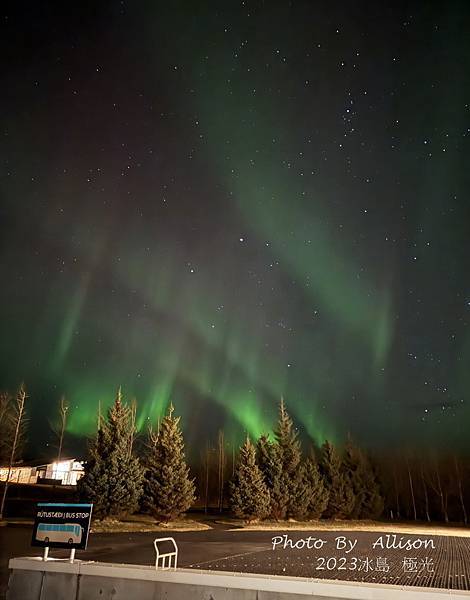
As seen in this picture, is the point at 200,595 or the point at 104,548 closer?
the point at 200,595

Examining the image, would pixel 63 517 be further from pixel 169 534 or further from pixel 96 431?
pixel 96 431

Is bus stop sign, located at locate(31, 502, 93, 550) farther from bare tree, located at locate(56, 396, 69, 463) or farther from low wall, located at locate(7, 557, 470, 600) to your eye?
bare tree, located at locate(56, 396, 69, 463)

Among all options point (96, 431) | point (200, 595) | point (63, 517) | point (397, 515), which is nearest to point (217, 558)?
point (63, 517)

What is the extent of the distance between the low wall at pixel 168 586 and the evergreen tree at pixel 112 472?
2372 cm

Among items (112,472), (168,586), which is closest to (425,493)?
(112,472)

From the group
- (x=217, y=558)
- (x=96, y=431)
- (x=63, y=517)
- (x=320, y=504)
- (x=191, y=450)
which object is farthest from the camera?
(x=191, y=450)

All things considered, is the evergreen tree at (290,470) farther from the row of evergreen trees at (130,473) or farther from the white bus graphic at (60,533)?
the white bus graphic at (60,533)

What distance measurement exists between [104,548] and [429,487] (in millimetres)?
53672

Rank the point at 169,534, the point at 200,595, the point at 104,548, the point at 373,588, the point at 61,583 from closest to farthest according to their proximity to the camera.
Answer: the point at 373,588 → the point at 200,595 → the point at 61,583 → the point at 104,548 → the point at 169,534

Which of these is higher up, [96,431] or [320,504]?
[96,431]

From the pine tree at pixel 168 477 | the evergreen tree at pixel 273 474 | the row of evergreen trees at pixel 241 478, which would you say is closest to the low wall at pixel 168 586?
the row of evergreen trees at pixel 241 478

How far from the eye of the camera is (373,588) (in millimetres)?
6434

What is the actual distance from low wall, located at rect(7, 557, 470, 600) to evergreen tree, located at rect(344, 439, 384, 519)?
44.5 meters

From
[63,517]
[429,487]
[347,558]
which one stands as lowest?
[347,558]
